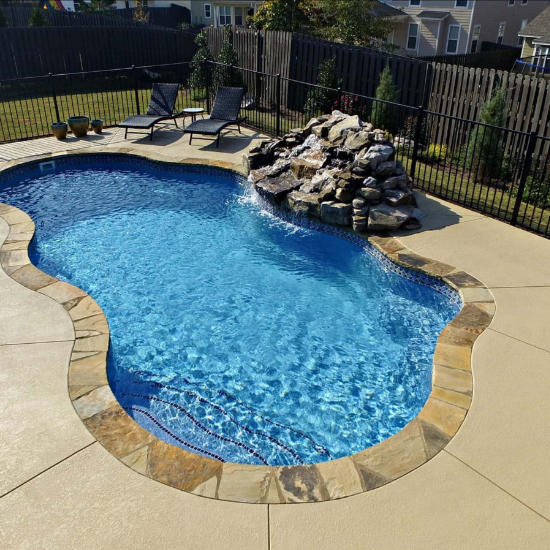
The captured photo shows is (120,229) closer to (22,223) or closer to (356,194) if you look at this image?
(22,223)

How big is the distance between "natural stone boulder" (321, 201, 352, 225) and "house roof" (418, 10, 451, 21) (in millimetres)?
23288

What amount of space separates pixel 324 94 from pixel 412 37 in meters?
19.5

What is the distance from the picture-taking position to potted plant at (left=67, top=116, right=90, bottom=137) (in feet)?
37.3

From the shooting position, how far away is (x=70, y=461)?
11.4ft

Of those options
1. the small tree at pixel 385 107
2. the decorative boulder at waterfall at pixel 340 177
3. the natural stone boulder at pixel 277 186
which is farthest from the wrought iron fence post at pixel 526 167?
the small tree at pixel 385 107

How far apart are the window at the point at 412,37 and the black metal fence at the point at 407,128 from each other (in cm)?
1563

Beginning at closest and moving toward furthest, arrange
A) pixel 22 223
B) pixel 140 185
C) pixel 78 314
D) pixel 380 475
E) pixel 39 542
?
1. pixel 39 542
2. pixel 380 475
3. pixel 78 314
4. pixel 22 223
5. pixel 140 185

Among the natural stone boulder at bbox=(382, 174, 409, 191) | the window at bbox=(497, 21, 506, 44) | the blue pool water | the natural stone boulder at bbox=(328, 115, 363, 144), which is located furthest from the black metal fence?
the window at bbox=(497, 21, 506, 44)

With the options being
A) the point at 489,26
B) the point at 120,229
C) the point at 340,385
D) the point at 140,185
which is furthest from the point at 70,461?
the point at 489,26

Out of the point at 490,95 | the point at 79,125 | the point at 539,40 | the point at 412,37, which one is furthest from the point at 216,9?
the point at 490,95

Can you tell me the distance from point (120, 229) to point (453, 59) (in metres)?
18.0

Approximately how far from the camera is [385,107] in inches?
431

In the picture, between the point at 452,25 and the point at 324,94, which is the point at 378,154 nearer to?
the point at 324,94

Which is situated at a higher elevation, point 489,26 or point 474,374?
point 489,26
